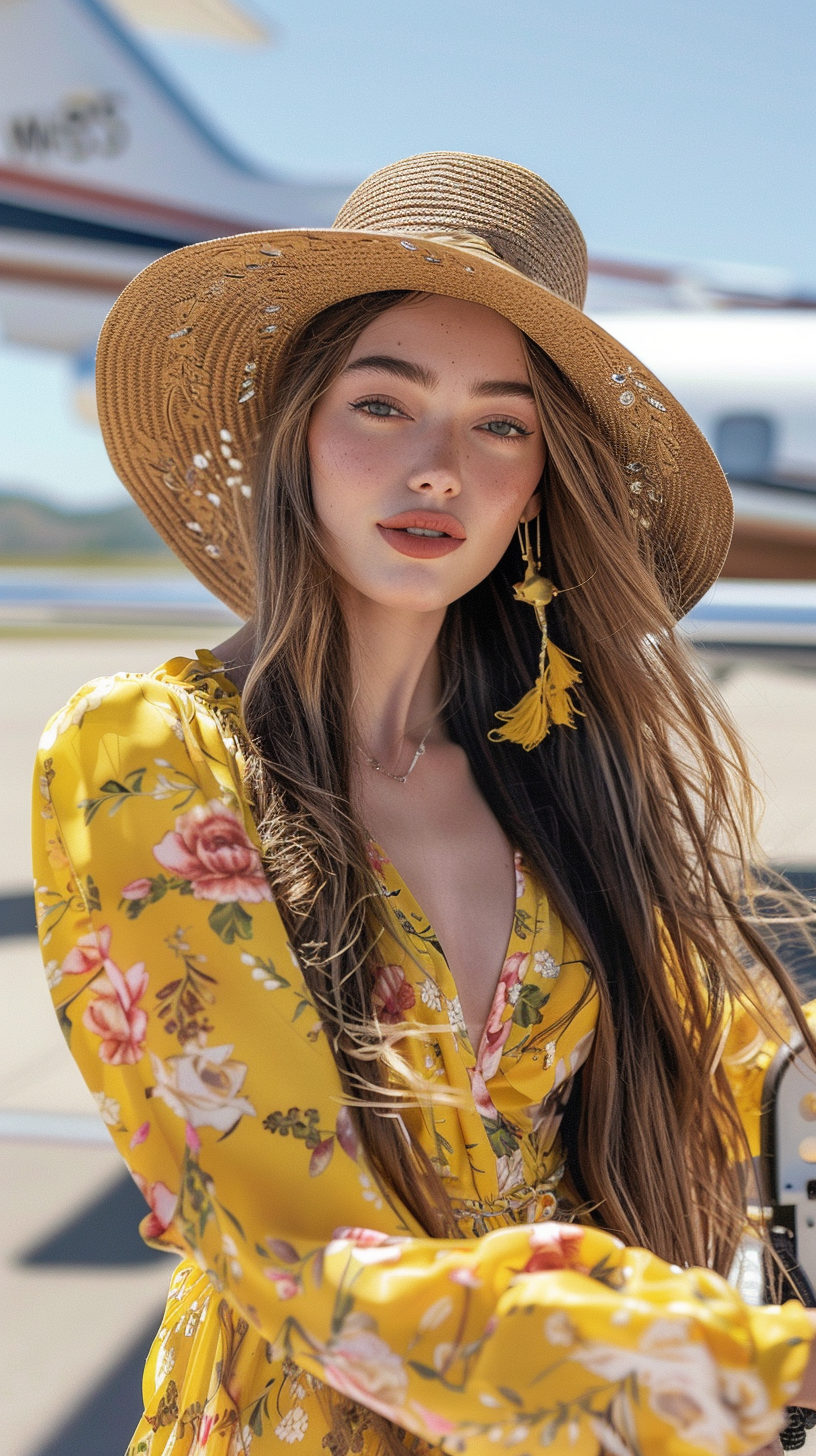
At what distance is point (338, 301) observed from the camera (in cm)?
147

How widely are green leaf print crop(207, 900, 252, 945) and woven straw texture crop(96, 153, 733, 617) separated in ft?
2.37

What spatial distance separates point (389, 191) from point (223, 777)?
747 mm

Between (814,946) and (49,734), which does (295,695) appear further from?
(814,946)

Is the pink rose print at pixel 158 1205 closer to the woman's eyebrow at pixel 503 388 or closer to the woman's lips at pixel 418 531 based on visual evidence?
the woman's lips at pixel 418 531

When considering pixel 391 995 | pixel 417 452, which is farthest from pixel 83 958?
pixel 417 452

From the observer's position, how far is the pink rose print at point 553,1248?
0.87m

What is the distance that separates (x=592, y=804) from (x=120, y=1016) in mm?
829

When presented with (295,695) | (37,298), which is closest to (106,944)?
(295,695)

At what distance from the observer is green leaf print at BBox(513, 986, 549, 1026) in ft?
4.65

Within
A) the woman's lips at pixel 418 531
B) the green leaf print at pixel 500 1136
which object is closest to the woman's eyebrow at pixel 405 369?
the woman's lips at pixel 418 531

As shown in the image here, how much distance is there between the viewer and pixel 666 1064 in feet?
5.24

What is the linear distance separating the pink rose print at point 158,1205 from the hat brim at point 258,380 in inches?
37.9

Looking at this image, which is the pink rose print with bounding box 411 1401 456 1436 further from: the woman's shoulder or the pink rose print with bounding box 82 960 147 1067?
the woman's shoulder

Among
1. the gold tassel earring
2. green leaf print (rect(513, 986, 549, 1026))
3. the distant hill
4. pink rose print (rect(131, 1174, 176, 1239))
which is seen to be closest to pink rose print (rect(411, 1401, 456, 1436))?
pink rose print (rect(131, 1174, 176, 1239))
